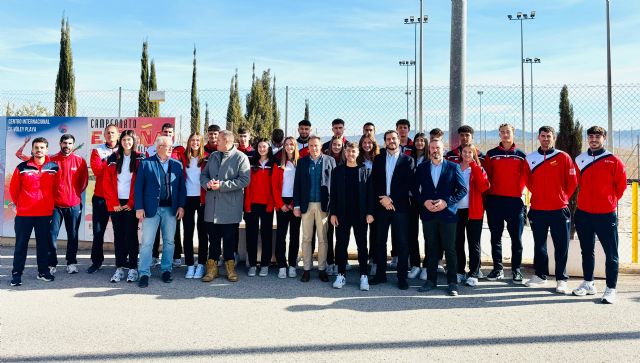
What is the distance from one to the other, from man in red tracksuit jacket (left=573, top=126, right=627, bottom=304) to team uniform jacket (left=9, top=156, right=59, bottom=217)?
6468 mm

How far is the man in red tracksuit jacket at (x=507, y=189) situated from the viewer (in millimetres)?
6000

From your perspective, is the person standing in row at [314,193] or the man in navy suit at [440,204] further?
the person standing in row at [314,193]

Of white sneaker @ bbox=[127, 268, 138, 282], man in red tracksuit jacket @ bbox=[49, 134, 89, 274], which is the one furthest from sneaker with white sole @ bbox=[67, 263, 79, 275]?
white sneaker @ bbox=[127, 268, 138, 282]

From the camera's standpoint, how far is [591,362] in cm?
360

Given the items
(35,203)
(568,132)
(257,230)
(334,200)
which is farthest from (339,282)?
(568,132)

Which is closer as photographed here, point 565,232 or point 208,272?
point 565,232

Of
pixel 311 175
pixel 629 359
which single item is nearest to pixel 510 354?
pixel 629 359

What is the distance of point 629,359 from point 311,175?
3.72 meters

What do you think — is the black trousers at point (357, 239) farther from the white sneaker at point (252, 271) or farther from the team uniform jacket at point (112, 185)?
the team uniform jacket at point (112, 185)

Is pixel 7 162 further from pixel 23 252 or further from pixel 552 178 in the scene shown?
pixel 552 178

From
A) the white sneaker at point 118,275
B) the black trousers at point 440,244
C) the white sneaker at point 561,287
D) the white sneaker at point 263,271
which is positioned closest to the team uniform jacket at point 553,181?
the white sneaker at point 561,287

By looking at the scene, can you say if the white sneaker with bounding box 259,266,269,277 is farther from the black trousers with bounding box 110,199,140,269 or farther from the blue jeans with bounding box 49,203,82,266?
the blue jeans with bounding box 49,203,82,266

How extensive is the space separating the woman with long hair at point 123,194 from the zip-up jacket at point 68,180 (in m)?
0.52

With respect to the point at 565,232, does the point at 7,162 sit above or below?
above
